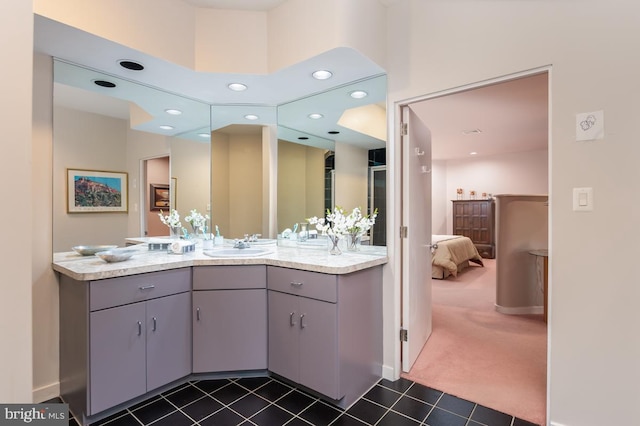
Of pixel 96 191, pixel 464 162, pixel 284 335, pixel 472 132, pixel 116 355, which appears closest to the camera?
pixel 116 355

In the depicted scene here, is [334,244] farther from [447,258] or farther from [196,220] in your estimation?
[447,258]

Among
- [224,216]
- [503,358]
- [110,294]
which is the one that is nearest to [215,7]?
[224,216]

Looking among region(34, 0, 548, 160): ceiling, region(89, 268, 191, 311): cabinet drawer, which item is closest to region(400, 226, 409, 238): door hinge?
region(34, 0, 548, 160): ceiling

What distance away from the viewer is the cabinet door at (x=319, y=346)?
6.42 ft

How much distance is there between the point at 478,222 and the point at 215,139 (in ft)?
22.6

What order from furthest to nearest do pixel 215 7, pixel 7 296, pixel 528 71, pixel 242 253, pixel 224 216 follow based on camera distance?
pixel 224 216 < pixel 242 253 < pixel 215 7 < pixel 528 71 < pixel 7 296

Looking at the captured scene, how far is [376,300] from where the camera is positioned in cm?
233

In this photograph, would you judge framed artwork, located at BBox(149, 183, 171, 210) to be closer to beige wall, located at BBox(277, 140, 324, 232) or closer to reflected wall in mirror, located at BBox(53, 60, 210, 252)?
reflected wall in mirror, located at BBox(53, 60, 210, 252)

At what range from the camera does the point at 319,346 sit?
2020 mm

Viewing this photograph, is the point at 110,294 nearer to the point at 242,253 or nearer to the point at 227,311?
the point at 227,311

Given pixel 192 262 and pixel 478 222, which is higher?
pixel 478 222

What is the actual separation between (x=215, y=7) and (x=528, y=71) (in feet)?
6.67

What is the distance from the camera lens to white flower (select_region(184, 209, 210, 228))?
3049mm

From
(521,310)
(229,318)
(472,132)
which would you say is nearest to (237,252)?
(229,318)
